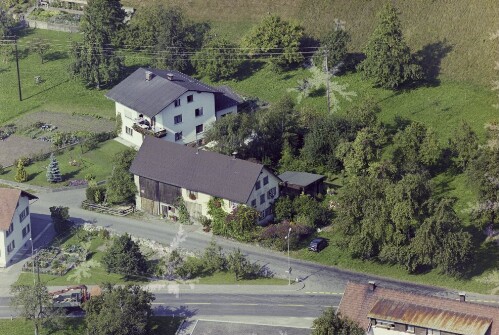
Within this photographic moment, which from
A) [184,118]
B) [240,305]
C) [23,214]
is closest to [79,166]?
[184,118]

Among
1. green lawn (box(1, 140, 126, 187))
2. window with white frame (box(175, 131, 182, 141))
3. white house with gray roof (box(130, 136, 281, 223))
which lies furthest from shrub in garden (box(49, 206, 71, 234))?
window with white frame (box(175, 131, 182, 141))

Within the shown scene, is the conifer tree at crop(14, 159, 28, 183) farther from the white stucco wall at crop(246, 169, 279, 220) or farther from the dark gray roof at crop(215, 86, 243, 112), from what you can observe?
the white stucco wall at crop(246, 169, 279, 220)

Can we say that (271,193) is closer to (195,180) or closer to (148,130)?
(195,180)

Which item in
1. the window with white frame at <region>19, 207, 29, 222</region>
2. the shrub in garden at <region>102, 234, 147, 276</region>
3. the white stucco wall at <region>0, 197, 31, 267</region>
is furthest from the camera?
the window with white frame at <region>19, 207, 29, 222</region>

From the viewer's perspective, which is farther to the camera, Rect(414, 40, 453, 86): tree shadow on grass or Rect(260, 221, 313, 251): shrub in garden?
Rect(414, 40, 453, 86): tree shadow on grass

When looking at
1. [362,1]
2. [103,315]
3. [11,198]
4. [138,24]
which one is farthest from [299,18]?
[103,315]

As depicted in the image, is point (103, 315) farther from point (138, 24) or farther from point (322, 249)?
point (138, 24)

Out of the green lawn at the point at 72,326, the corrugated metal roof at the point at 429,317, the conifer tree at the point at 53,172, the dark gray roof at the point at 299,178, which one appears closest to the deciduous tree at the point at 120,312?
the green lawn at the point at 72,326
